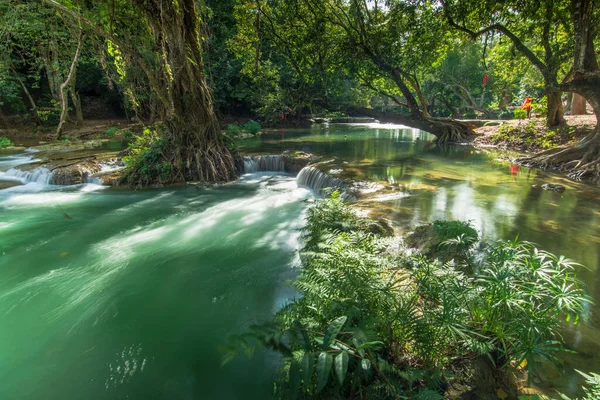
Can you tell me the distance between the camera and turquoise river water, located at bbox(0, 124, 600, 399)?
3.52 m

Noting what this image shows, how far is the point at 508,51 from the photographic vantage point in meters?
17.1

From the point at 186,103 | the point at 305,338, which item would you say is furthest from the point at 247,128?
the point at 305,338

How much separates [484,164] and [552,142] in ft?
14.5

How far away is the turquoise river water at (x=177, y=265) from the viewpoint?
352cm

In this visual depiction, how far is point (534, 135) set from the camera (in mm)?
16625

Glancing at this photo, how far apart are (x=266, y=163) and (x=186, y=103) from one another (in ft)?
15.3

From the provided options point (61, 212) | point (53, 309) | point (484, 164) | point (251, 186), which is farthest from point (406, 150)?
point (53, 309)

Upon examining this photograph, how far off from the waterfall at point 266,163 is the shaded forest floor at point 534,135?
12.2 m

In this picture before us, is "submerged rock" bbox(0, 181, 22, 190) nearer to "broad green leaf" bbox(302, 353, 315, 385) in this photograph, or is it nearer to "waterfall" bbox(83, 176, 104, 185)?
"waterfall" bbox(83, 176, 104, 185)

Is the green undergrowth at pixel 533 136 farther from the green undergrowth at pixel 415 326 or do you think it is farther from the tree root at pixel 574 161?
the green undergrowth at pixel 415 326

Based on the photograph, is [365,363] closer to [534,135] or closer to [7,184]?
[7,184]

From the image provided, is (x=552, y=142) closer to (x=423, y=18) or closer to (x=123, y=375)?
(x=423, y=18)

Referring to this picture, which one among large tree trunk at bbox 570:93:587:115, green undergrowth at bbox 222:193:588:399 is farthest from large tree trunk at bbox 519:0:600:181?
large tree trunk at bbox 570:93:587:115

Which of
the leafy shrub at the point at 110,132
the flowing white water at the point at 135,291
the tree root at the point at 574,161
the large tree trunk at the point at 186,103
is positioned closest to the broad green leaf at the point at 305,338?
the flowing white water at the point at 135,291
